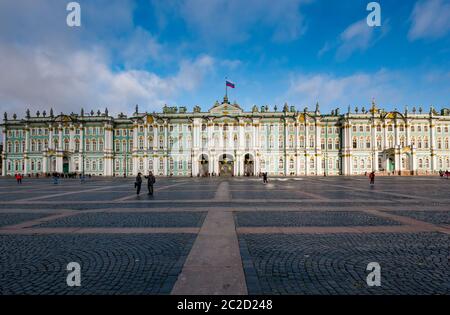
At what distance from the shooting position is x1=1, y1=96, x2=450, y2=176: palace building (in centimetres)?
5800

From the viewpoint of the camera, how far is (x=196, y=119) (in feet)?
191

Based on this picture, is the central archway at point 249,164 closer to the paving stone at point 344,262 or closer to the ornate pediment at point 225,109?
the ornate pediment at point 225,109

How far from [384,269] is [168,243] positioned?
4796 mm

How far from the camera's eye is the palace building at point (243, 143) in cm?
5800

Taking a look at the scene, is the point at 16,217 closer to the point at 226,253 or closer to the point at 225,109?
the point at 226,253

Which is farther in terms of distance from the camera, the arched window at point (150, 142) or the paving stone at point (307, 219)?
the arched window at point (150, 142)

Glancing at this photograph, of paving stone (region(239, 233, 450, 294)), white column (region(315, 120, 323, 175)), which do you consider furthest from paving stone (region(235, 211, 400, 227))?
white column (region(315, 120, 323, 175))

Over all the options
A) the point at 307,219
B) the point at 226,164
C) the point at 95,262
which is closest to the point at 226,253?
the point at 95,262

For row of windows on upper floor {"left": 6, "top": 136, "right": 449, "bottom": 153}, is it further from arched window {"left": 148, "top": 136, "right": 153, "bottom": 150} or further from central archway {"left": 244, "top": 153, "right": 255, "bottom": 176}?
central archway {"left": 244, "top": 153, "right": 255, "bottom": 176}

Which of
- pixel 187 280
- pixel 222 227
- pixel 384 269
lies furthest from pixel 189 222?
pixel 384 269

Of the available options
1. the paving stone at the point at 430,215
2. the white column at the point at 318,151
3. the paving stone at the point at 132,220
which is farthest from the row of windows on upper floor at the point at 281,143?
the paving stone at the point at 132,220

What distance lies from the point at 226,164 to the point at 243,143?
671cm

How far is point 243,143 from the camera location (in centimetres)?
5781
